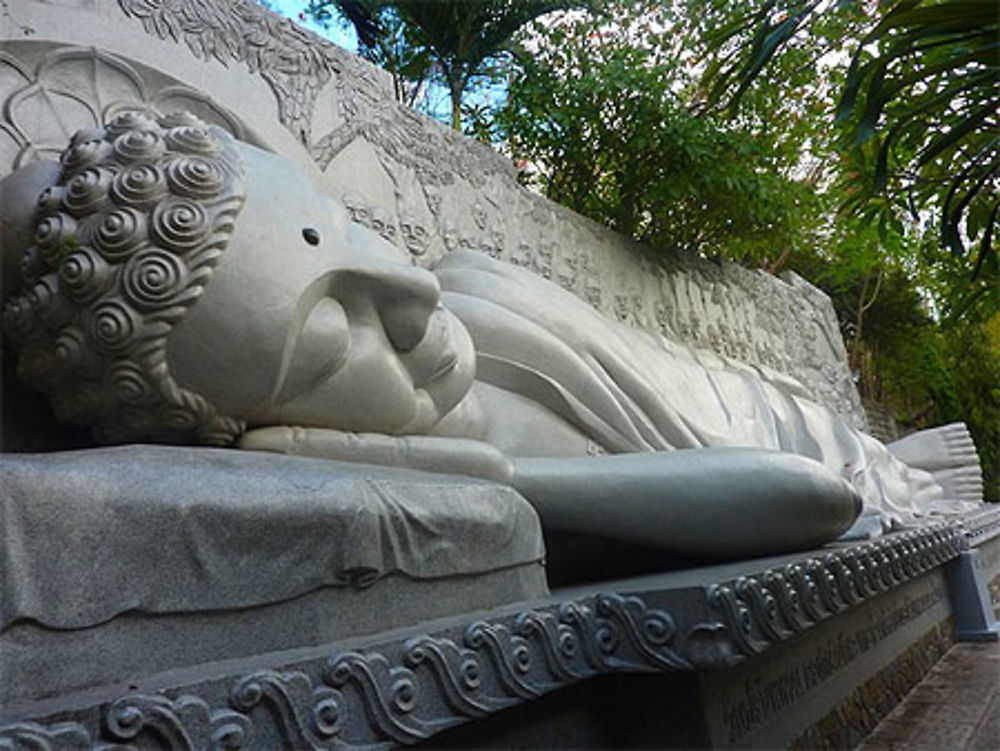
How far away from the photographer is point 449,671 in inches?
31.4

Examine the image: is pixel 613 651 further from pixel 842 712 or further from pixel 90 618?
pixel 842 712

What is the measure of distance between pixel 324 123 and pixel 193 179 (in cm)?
135

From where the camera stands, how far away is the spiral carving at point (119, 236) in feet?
3.40

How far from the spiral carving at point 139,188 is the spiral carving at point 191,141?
72 millimetres

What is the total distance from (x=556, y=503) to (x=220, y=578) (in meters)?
0.70

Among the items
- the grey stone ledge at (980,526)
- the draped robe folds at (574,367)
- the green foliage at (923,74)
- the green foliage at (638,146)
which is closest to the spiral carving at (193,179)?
the draped robe folds at (574,367)

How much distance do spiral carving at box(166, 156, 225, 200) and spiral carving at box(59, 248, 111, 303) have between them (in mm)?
134

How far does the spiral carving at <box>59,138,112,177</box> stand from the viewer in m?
1.13

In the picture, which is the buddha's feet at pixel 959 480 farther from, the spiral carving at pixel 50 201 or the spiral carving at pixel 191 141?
A: the spiral carving at pixel 50 201

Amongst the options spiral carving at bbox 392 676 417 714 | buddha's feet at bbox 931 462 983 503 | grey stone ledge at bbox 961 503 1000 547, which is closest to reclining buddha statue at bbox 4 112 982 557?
spiral carving at bbox 392 676 417 714

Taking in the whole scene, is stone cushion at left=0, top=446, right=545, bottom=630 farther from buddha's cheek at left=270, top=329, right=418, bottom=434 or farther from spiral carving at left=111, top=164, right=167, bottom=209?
spiral carving at left=111, top=164, right=167, bottom=209

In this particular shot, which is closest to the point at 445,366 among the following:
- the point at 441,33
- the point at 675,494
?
the point at 675,494

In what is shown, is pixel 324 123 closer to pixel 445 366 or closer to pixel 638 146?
pixel 445 366

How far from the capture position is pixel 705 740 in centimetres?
109
